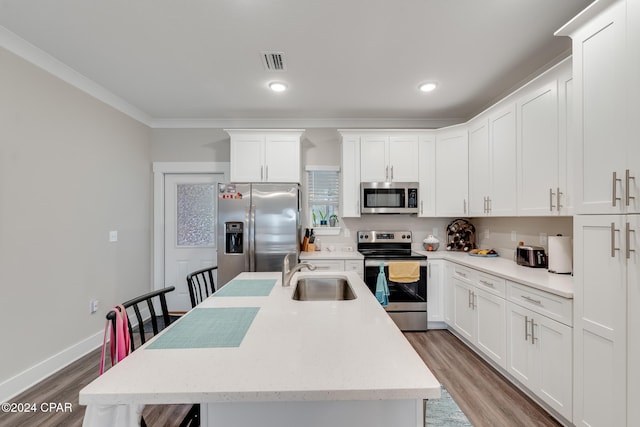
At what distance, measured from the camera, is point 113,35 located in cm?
212

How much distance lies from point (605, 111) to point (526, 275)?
1228 millimetres

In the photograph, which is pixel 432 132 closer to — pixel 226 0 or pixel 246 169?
pixel 246 169

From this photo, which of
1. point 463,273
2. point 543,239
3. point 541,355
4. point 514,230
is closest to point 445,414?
point 541,355

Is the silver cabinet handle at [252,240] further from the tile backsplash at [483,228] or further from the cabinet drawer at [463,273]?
the cabinet drawer at [463,273]

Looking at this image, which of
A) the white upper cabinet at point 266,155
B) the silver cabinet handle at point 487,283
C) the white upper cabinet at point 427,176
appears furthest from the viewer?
the white upper cabinet at point 427,176

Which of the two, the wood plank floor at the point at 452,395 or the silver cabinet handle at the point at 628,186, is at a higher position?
the silver cabinet handle at the point at 628,186

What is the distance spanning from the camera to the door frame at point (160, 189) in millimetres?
3898

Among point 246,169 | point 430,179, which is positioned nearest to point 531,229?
point 430,179

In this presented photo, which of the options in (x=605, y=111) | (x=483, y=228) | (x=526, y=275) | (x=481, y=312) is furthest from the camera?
(x=483, y=228)

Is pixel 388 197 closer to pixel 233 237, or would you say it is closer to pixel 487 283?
pixel 487 283

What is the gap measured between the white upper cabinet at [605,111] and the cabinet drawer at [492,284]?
3.00 ft

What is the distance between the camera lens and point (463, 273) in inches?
117

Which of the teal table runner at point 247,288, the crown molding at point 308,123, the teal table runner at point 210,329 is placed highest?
the crown molding at point 308,123

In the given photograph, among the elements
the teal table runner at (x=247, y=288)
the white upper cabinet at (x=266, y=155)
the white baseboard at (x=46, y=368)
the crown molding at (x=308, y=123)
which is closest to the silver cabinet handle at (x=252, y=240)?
the white upper cabinet at (x=266, y=155)
